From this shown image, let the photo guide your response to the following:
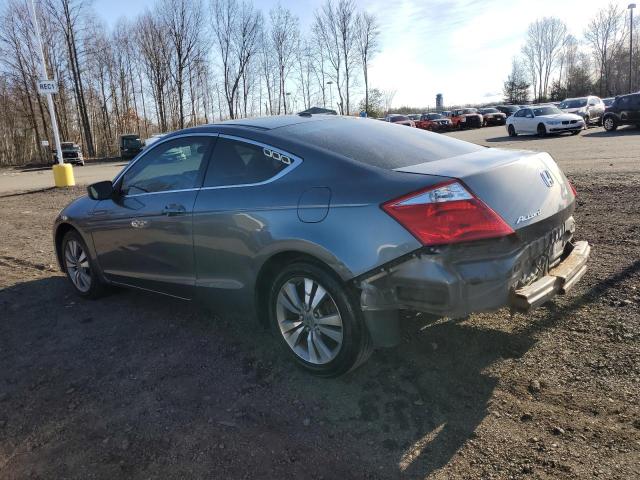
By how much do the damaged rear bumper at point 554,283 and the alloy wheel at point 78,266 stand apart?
3943 mm

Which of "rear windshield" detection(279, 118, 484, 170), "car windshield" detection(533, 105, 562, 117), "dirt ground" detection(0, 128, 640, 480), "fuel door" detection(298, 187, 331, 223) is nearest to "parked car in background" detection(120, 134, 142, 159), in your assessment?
"car windshield" detection(533, 105, 562, 117)

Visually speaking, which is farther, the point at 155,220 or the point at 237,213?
the point at 155,220

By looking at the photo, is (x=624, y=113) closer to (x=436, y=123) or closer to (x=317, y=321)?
(x=436, y=123)

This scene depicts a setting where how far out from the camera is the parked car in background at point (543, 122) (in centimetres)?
2459

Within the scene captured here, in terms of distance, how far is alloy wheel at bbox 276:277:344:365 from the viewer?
3016 mm

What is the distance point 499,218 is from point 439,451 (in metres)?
1.21

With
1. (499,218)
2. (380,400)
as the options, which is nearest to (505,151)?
(499,218)

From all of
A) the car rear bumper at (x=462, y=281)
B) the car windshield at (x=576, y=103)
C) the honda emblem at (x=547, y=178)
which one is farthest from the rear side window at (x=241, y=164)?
the car windshield at (x=576, y=103)

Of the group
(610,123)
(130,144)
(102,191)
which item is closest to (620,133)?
(610,123)

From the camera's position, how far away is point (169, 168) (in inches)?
163

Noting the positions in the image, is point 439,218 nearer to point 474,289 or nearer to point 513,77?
point 474,289

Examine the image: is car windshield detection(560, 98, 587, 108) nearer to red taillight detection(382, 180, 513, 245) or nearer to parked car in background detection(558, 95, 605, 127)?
parked car in background detection(558, 95, 605, 127)

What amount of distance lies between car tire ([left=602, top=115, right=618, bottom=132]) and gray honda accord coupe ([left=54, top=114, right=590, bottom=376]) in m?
23.0

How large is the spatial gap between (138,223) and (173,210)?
1.67ft
